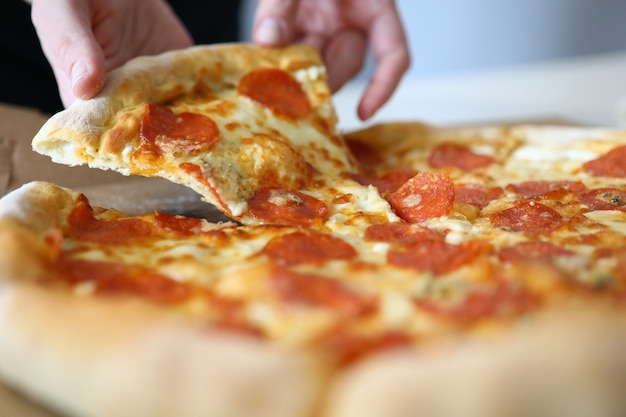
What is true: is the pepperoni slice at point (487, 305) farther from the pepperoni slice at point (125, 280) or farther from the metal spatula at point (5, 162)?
the metal spatula at point (5, 162)

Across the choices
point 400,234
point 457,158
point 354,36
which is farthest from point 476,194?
point 354,36

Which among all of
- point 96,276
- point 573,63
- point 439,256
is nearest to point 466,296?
point 439,256

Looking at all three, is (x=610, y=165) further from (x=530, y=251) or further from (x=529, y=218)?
(x=530, y=251)

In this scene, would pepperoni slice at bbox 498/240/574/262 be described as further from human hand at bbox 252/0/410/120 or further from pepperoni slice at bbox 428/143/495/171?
human hand at bbox 252/0/410/120

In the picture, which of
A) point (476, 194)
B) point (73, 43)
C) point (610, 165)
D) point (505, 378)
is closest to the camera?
point (505, 378)

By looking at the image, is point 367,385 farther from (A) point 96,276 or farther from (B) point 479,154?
(B) point 479,154

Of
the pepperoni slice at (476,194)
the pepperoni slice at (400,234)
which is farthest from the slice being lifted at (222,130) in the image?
the pepperoni slice at (476,194)
